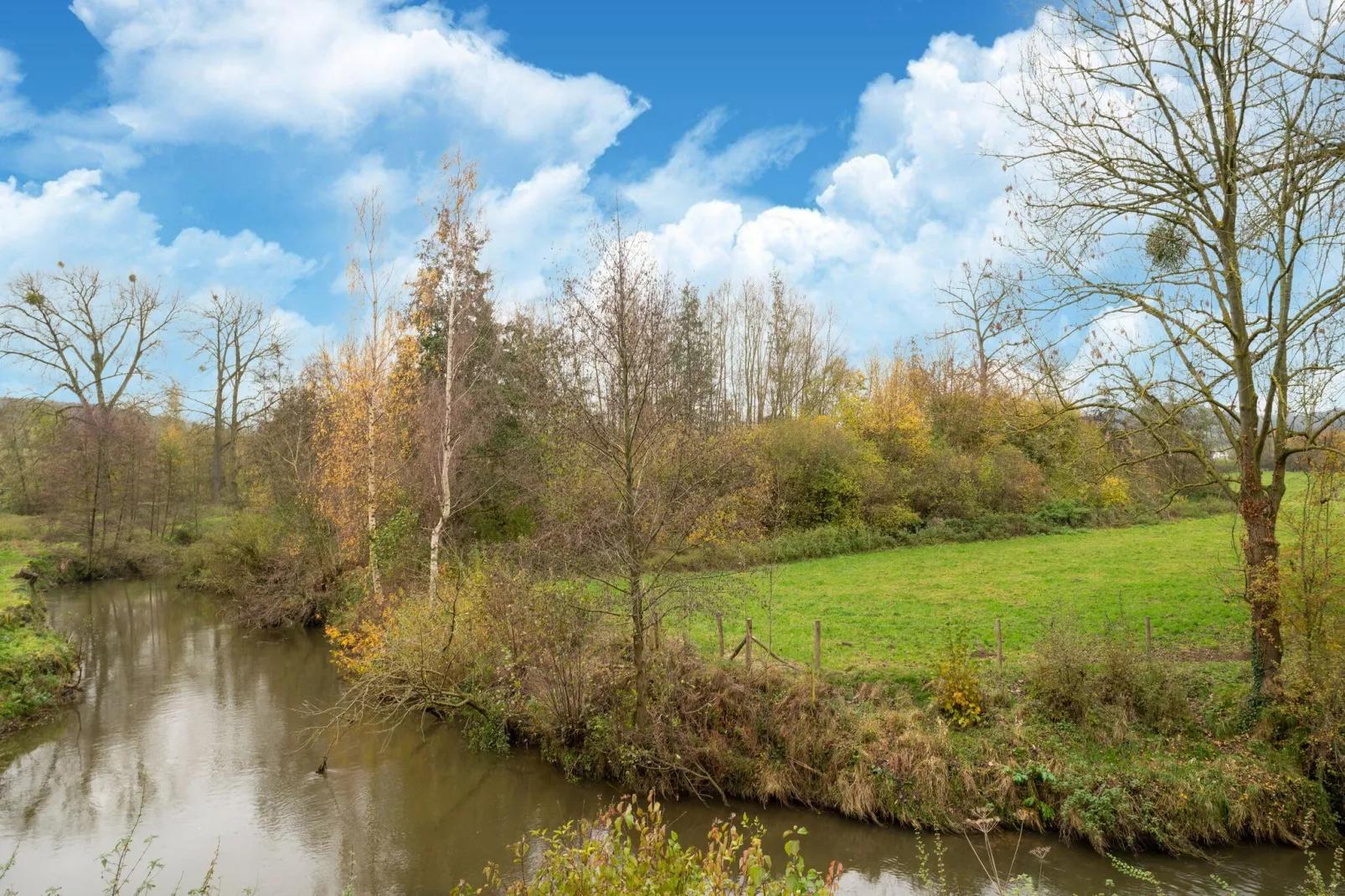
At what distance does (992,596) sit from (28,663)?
2057 centimetres

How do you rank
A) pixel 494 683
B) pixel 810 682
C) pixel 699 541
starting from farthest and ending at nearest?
pixel 699 541
pixel 494 683
pixel 810 682

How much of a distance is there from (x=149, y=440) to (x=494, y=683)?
92.3 feet

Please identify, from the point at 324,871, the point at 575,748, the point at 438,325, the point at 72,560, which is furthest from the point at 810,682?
the point at 72,560

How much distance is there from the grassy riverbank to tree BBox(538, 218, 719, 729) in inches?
413

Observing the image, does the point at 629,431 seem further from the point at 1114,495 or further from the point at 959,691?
the point at 1114,495

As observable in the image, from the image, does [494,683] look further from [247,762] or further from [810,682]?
[810,682]

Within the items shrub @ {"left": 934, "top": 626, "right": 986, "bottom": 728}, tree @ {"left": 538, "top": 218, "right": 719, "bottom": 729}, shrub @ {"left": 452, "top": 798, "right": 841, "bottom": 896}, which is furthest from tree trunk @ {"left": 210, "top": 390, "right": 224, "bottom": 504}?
shrub @ {"left": 452, "top": 798, "right": 841, "bottom": 896}

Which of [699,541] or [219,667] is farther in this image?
[699,541]

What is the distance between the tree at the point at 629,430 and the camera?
11.5 metres

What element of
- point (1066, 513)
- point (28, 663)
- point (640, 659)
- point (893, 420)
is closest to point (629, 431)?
point (640, 659)

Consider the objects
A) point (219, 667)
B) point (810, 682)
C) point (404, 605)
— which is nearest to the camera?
point (810, 682)

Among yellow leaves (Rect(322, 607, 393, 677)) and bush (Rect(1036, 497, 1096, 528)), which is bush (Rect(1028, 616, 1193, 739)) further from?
bush (Rect(1036, 497, 1096, 528))

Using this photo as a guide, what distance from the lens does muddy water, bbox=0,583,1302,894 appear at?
29.6ft

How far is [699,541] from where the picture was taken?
22.1 m
